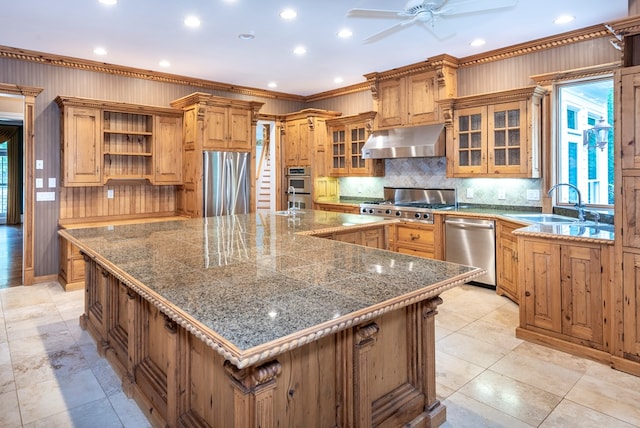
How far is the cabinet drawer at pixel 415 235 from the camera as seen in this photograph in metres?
5.11

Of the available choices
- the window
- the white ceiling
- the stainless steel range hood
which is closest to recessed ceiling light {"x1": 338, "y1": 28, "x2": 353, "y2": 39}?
the white ceiling

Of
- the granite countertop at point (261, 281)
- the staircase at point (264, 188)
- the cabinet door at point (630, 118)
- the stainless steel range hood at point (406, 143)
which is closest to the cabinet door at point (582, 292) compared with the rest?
the cabinet door at point (630, 118)

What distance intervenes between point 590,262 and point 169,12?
414 centimetres

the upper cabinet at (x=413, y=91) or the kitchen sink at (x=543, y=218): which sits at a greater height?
the upper cabinet at (x=413, y=91)

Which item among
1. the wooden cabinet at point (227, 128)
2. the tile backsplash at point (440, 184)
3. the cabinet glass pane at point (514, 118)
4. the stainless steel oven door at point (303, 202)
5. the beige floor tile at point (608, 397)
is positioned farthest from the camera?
the stainless steel oven door at point (303, 202)

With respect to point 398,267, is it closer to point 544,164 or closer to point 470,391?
point 470,391

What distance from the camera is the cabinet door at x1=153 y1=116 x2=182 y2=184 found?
221 inches

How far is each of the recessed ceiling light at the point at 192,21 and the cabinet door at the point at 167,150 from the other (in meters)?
1.96

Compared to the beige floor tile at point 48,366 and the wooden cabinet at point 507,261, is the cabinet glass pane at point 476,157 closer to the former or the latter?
the wooden cabinet at point 507,261

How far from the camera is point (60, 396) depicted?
2475 mm

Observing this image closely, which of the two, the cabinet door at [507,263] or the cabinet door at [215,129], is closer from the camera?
the cabinet door at [507,263]

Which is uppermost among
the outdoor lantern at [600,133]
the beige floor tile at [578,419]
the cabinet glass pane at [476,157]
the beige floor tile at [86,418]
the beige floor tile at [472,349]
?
the outdoor lantern at [600,133]

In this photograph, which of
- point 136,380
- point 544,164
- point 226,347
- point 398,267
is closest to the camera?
point 226,347

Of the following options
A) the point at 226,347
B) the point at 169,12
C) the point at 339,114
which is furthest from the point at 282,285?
the point at 339,114
